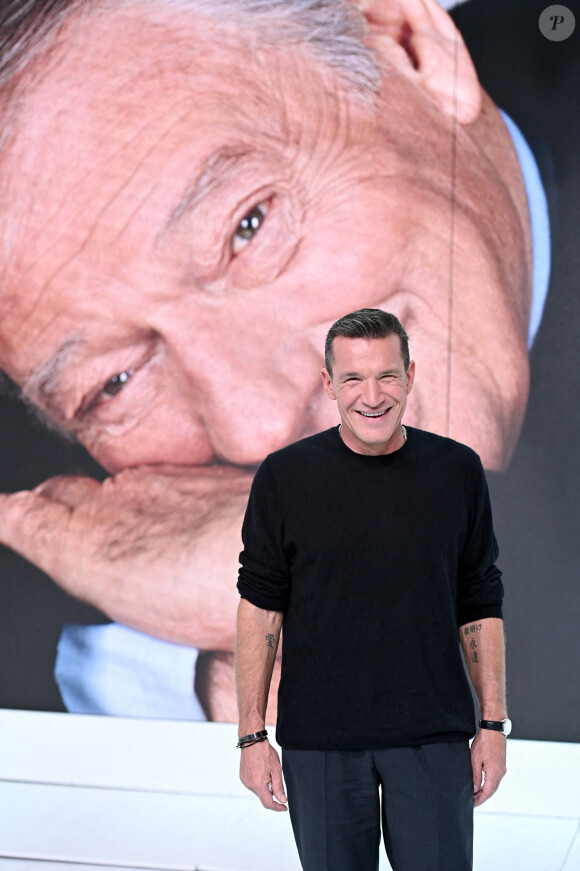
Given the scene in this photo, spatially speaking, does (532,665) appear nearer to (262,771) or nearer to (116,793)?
(116,793)

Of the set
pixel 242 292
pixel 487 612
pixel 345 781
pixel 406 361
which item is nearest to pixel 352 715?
pixel 345 781

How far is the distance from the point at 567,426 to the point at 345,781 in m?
1.99

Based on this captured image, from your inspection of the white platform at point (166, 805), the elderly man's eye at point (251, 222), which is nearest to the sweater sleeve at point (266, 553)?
the white platform at point (166, 805)

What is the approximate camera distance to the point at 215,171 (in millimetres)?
3248

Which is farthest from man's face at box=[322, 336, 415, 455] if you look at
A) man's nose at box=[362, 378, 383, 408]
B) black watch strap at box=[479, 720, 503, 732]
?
black watch strap at box=[479, 720, 503, 732]

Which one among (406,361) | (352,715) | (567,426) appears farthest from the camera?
(567,426)

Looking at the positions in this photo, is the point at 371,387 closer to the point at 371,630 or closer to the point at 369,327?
the point at 369,327

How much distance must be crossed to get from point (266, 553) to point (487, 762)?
0.53 meters

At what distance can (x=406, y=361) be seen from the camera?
160cm

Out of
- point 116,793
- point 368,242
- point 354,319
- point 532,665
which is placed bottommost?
point 532,665

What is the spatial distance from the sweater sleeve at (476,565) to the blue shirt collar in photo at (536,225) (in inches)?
67.1

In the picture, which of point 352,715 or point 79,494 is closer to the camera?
point 352,715

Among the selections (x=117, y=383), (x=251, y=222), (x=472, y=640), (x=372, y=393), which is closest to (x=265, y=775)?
(x=472, y=640)

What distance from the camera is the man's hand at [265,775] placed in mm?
1558
